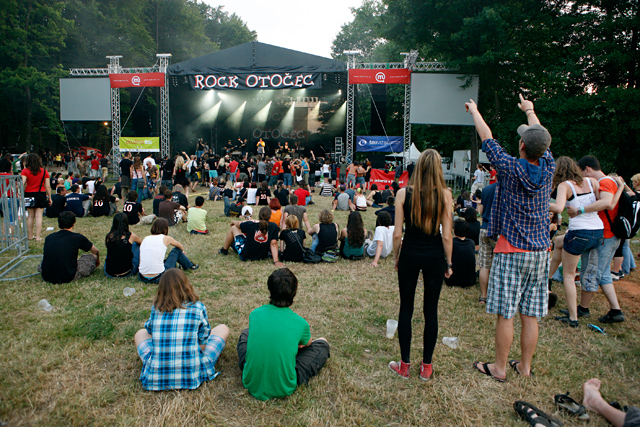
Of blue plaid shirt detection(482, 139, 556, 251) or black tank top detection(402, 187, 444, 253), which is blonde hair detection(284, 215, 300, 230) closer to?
black tank top detection(402, 187, 444, 253)

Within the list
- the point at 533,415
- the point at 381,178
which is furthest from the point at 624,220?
the point at 381,178

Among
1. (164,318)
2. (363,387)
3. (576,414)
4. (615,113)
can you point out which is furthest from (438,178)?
(615,113)

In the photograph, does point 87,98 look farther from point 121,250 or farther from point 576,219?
point 576,219

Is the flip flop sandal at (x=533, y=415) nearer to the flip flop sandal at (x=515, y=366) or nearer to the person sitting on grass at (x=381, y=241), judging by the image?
the flip flop sandal at (x=515, y=366)

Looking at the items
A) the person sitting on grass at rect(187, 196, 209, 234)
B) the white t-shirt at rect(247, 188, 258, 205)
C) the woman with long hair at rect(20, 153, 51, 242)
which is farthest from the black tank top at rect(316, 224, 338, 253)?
the white t-shirt at rect(247, 188, 258, 205)

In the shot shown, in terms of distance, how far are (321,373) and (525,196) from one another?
2064mm

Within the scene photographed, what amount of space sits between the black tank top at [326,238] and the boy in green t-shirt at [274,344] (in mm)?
3762

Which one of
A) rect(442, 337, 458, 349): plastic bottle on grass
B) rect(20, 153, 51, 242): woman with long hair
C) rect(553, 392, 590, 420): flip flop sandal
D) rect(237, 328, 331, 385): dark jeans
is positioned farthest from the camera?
rect(20, 153, 51, 242): woman with long hair

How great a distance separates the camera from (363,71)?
1725 centimetres

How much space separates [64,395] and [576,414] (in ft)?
11.8

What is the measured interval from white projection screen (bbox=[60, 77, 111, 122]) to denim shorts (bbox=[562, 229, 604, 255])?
2005 centimetres

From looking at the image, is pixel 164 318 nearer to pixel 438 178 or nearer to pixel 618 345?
pixel 438 178

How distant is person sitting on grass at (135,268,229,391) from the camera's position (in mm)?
2941

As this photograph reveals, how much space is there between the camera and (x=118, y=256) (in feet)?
18.3
